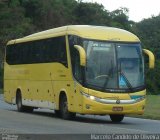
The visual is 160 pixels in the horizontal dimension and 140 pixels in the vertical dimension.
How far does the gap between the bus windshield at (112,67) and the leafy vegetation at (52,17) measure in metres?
51.2

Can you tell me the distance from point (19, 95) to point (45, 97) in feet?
14.5

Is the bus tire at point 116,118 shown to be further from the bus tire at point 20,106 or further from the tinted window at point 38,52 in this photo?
the bus tire at point 20,106

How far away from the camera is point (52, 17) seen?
88875mm

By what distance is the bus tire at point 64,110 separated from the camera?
24984 mm

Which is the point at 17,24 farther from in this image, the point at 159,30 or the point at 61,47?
the point at 61,47

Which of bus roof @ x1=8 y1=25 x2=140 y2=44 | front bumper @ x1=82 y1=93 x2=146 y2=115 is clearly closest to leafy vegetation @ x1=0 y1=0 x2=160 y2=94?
bus roof @ x1=8 y1=25 x2=140 y2=44

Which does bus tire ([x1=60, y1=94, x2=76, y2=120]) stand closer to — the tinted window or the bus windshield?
the tinted window

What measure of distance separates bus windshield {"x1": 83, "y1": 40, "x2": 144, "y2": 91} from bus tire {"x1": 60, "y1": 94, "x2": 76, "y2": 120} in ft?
7.16

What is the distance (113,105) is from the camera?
23.1 meters

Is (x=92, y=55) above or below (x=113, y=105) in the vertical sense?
above

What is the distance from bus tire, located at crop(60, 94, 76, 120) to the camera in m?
25.0

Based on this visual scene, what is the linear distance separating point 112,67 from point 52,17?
66.0m

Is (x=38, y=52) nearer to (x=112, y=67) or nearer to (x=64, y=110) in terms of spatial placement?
(x=64, y=110)

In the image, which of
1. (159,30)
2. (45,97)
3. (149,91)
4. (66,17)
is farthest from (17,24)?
(45,97)
